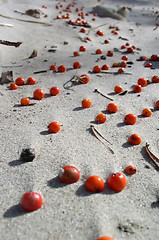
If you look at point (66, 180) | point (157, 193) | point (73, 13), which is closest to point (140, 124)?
point (157, 193)

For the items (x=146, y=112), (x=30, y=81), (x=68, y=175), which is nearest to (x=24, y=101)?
(x=30, y=81)

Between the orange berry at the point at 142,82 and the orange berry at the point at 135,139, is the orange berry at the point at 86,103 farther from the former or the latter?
the orange berry at the point at 142,82

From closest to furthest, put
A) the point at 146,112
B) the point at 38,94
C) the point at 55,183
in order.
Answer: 1. the point at 55,183
2. the point at 146,112
3. the point at 38,94

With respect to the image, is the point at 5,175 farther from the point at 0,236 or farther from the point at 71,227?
the point at 71,227

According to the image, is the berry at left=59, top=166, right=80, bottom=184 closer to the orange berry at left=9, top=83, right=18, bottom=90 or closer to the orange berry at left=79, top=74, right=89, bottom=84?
the orange berry at left=9, top=83, right=18, bottom=90

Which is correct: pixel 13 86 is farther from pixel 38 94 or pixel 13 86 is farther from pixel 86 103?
pixel 86 103

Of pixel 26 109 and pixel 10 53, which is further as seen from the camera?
pixel 10 53

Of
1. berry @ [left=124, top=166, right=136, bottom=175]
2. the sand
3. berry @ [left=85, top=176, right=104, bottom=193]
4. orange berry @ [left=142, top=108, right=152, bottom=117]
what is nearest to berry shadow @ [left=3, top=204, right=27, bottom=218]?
the sand
